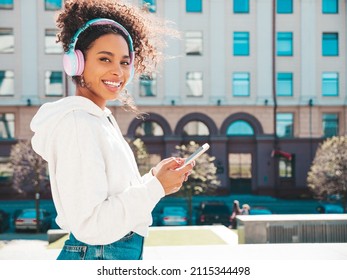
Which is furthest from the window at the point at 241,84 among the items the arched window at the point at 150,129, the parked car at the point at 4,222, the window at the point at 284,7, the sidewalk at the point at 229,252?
the sidewalk at the point at 229,252

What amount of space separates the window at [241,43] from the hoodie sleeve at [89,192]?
33078 millimetres

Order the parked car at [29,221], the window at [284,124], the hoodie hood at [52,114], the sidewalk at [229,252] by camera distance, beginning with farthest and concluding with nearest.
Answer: the window at [284,124] → the parked car at [29,221] → the sidewalk at [229,252] → the hoodie hood at [52,114]

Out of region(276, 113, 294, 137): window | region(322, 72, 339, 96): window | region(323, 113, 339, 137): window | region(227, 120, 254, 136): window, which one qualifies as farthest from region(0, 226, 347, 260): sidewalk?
region(322, 72, 339, 96): window

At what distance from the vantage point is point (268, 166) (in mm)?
34500

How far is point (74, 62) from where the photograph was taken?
232cm

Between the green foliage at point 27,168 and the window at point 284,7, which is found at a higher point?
the window at point 284,7

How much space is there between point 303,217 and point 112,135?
40.4 feet

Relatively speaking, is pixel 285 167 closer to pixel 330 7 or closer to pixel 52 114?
pixel 330 7

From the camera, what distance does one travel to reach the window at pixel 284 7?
34625 millimetres

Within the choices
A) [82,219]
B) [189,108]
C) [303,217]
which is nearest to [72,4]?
[82,219]

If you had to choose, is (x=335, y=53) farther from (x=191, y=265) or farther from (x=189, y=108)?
(x=191, y=265)

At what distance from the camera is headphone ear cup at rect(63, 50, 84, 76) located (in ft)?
7.59

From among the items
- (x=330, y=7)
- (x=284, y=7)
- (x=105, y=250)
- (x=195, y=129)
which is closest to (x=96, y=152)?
(x=105, y=250)

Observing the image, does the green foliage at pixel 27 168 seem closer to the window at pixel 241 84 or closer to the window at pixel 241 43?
the window at pixel 241 84
